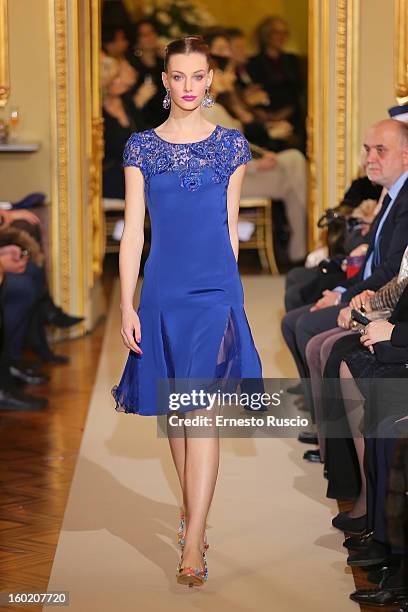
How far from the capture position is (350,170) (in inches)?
318

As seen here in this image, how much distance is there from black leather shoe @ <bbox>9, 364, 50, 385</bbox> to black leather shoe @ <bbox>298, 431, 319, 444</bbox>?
6.05 ft

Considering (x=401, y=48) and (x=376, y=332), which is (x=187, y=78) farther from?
(x=401, y=48)

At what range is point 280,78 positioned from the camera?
12.6 meters

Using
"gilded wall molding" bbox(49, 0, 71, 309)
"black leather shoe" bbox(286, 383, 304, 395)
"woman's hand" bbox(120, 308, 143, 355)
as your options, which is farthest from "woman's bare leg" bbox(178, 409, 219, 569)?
"gilded wall molding" bbox(49, 0, 71, 309)

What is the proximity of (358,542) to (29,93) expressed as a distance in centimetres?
459

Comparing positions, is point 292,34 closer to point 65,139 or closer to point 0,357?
point 65,139

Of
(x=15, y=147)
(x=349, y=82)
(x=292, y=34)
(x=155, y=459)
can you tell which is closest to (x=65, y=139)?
(x=15, y=147)

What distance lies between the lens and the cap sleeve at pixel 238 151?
3664mm

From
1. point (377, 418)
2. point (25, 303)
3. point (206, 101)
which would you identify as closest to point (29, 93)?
point (25, 303)

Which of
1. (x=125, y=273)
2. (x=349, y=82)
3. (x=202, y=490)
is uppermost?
(x=349, y=82)

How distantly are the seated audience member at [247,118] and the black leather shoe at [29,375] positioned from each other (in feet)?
19.1

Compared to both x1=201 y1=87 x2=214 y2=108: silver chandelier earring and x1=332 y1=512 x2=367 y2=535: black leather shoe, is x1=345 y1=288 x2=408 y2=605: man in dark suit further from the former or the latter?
x1=201 y1=87 x2=214 y2=108: silver chandelier earring

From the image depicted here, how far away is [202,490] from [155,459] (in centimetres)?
150

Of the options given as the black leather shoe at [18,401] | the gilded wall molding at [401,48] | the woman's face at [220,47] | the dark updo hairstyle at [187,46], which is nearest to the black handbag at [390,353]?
the dark updo hairstyle at [187,46]
